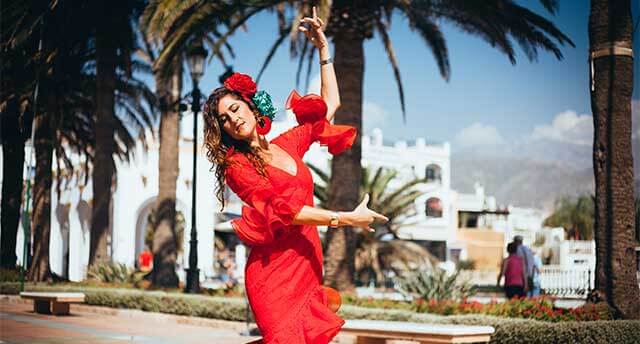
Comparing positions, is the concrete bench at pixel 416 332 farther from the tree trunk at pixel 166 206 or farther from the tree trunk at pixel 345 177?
the tree trunk at pixel 166 206

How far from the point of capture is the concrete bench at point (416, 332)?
26.6ft

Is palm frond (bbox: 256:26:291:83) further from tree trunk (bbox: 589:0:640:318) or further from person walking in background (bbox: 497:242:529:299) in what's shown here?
tree trunk (bbox: 589:0:640:318)

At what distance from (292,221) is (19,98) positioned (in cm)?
787

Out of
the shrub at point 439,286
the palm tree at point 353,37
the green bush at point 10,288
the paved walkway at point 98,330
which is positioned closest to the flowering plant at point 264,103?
the paved walkway at point 98,330

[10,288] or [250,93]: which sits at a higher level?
[250,93]

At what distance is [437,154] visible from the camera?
217 ft

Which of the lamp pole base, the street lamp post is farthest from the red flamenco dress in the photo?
the lamp pole base

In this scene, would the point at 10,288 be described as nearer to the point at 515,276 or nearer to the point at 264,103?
the point at 515,276

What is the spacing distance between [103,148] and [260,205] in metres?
16.1

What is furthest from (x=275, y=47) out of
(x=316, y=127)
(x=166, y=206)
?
(x=316, y=127)

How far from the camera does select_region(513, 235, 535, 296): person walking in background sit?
45.9ft

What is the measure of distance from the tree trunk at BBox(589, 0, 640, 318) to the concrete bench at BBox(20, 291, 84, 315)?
6.69 metres

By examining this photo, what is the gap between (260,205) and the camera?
386 centimetres

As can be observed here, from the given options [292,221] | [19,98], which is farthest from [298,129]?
[19,98]
